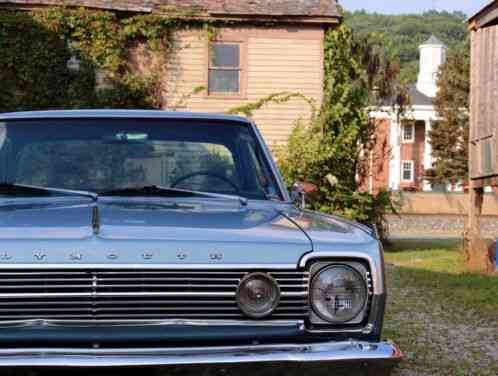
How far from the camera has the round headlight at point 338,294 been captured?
3230 mm

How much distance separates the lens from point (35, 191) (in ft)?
13.8

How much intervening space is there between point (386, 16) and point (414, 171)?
187 ft

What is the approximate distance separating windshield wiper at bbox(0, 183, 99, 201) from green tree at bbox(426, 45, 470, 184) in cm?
4796

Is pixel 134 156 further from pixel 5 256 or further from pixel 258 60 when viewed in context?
pixel 258 60

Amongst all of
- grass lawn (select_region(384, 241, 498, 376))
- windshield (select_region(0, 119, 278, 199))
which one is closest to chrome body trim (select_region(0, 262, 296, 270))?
windshield (select_region(0, 119, 278, 199))

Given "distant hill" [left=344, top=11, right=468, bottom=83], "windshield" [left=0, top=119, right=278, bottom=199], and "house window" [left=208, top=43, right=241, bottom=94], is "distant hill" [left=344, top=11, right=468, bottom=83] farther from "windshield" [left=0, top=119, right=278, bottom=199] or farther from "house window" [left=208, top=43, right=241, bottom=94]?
"windshield" [left=0, top=119, right=278, bottom=199]

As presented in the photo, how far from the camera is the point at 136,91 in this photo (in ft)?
63.0

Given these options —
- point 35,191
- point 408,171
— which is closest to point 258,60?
point 35,191

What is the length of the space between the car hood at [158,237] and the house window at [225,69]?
1646cm

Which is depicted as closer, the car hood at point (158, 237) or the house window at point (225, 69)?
the car hood at point (158, 237)

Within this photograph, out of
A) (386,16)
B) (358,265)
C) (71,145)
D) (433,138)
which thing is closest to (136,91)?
(71,145)

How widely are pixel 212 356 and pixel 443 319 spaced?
6698 mm

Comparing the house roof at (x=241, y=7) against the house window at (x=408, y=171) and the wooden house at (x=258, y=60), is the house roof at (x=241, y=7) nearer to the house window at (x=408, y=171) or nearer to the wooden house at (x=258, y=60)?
the wooden house at (x=258, y=60)

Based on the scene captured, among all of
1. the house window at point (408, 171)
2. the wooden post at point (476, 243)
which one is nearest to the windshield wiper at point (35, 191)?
the wooden post at point (476, 243)
